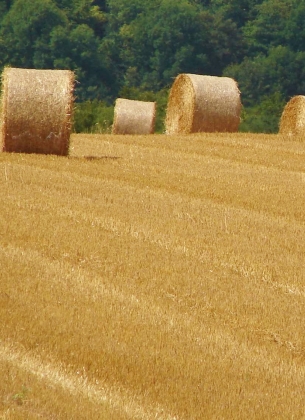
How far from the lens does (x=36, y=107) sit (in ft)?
57.7

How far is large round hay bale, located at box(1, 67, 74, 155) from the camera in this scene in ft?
57.7

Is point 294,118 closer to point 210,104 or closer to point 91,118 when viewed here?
point 210,104

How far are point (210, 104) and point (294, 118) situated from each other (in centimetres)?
277

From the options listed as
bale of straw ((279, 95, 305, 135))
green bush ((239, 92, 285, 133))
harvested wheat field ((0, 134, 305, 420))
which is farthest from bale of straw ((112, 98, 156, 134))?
green bush ((239, 92, 285, 133))

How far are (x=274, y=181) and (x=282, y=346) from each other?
798 cm

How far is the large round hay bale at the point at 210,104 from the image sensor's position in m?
24.4

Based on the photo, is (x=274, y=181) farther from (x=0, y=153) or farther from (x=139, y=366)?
(x=139, y=366)

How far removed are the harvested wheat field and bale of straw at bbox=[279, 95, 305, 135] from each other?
30.1 feet

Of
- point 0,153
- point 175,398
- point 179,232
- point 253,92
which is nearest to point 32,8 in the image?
point 253,92

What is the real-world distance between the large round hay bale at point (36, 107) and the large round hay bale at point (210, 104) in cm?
703

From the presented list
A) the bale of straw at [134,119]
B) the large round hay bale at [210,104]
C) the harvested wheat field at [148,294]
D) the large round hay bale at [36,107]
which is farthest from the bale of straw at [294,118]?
the large round hay bale at [36,107]

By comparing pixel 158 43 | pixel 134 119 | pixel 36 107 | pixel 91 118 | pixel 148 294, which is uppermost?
pixel 148 294

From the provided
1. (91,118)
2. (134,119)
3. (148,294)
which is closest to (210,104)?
(134,119)

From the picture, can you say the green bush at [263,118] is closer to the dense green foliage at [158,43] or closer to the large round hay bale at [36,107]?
the dense green foliage at [158,43]
